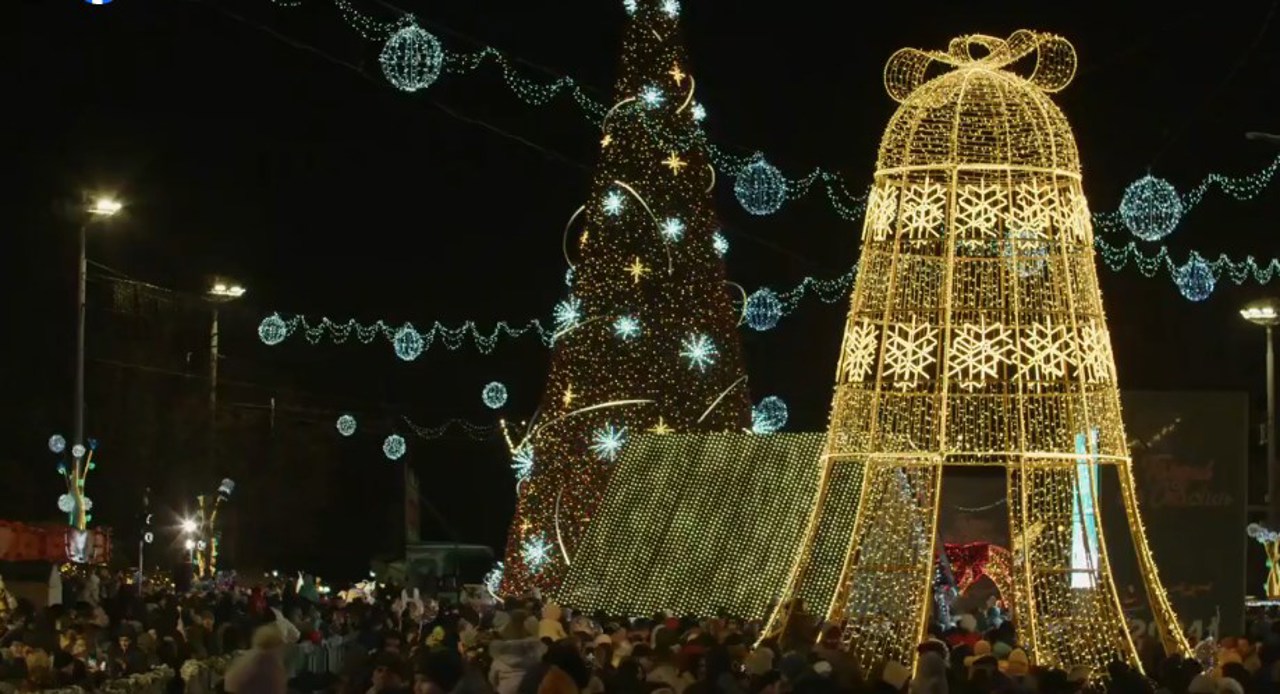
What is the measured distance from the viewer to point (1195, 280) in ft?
95.3

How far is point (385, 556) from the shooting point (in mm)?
48438

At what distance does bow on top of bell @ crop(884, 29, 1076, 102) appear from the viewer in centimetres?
1775

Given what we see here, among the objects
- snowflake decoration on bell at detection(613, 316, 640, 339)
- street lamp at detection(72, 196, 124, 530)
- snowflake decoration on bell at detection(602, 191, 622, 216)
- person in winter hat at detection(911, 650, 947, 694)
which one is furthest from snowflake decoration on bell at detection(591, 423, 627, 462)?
person in winter hat at detection(911, 650, 947, 694)

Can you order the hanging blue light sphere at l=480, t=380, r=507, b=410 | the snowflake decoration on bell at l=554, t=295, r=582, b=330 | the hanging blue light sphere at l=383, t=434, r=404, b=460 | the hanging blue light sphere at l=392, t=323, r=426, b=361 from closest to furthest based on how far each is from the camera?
the snowflake decoration on bell at l=554, t=295, r=582, b=330 < the hanging blue light sphere at l=392, t=323, r=426, b=361 < the hanging blue light sphere at l=480, t=380, r=507, b=410 < the hanging blue light sphere at l=383, t=434, r=404, b=460

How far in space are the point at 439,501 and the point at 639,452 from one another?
2525 cm

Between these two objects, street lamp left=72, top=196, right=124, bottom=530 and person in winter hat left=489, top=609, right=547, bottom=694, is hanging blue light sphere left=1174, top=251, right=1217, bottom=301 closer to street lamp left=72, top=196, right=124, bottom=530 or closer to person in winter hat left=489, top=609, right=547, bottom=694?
street lamp left=72, top=196, right=124, bottom=530

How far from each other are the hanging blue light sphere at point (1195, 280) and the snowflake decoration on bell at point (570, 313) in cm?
740

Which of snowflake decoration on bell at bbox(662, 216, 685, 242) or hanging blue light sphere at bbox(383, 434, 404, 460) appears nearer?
snowflake decoration on bell at bbox(662, 216, 685, 242)

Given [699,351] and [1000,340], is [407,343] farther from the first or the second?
[1000,340]

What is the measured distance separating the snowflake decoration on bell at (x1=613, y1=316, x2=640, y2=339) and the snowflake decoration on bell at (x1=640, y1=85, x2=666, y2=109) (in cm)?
266

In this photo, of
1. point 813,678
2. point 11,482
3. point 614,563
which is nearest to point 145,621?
point 614,563

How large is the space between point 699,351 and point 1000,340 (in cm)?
1284

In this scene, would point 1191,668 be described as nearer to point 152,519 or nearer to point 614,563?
point 614,563

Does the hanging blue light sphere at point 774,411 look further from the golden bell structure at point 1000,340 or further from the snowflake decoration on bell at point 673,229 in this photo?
the golden bell structure at point 1000,340
